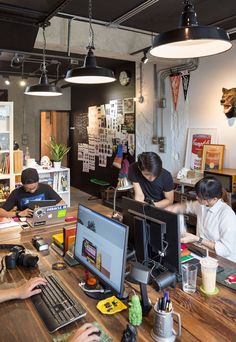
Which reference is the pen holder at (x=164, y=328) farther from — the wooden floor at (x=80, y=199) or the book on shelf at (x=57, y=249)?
the wooden floor at (x=80, y=199)

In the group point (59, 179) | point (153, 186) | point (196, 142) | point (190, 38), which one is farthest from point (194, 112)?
point (190, 38)

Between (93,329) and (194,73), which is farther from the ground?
(194,73)

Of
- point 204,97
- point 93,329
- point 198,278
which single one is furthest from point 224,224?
point 204,97

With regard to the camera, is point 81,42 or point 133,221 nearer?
point 133,221

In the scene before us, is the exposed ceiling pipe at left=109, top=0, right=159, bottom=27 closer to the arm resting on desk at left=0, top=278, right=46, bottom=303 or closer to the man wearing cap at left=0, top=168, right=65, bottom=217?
the man wearing cap at left=0, top=168, right=65, bottom=217

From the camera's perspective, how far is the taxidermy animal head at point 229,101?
421cm

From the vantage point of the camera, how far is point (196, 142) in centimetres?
489

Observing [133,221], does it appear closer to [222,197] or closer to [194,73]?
[222,197]

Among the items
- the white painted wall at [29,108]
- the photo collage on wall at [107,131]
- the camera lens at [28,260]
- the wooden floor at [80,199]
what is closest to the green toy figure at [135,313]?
the camera lens at [28,260]

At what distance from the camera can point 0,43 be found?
3814 mm

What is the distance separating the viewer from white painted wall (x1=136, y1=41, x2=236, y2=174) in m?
4.38

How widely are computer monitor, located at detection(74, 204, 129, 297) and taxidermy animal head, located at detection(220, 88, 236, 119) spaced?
3161mm

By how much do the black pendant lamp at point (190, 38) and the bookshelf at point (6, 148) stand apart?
3.59m

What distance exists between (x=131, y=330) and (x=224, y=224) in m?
1.27
